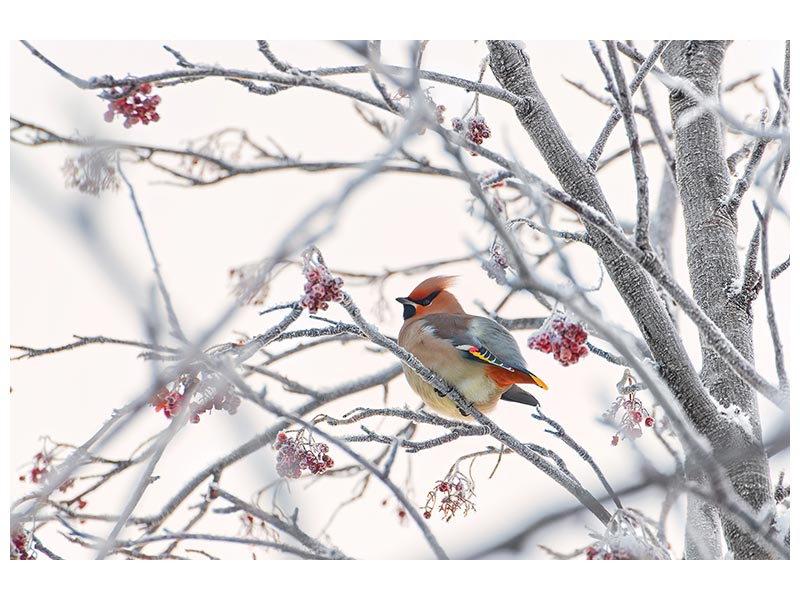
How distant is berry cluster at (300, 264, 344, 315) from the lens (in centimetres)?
189

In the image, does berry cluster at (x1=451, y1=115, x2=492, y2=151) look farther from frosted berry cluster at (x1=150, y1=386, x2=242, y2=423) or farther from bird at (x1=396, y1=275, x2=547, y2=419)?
frosted berry cluster at (x1=150, y1=386, x2=242, y2=423)

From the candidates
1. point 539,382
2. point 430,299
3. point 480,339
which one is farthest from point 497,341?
point 430,299

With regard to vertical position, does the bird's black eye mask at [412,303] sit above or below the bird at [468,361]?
above

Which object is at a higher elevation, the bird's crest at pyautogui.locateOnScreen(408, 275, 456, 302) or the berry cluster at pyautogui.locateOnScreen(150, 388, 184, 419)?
the bird's crest at pyautogui.locateOnScreen(408, 275, 456, 302)

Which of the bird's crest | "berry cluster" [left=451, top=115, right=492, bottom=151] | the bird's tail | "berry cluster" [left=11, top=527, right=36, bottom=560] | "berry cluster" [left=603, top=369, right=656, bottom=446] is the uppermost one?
the bird's crest

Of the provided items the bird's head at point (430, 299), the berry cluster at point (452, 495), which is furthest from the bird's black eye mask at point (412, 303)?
the berry cluster at point (452, 495)

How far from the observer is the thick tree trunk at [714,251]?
80.8 inches

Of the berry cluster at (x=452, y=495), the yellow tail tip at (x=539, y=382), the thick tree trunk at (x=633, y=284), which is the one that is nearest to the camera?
the thick tree trunk at (x=633, y=284)

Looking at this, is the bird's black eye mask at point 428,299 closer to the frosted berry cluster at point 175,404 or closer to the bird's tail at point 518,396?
the bird's tail at point 518,396

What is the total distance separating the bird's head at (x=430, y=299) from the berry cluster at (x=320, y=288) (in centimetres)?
139

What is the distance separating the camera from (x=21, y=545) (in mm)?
2100

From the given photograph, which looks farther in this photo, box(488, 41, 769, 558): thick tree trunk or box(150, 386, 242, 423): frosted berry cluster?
box(150, 386, 242, 423): frosted berry cluster

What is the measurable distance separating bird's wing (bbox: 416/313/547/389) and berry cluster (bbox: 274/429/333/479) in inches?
24.4

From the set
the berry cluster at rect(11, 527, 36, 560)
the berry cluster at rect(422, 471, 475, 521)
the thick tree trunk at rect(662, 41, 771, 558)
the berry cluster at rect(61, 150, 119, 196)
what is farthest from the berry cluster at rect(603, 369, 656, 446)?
the berry cluster at rect(11, 527, 36, 560)
